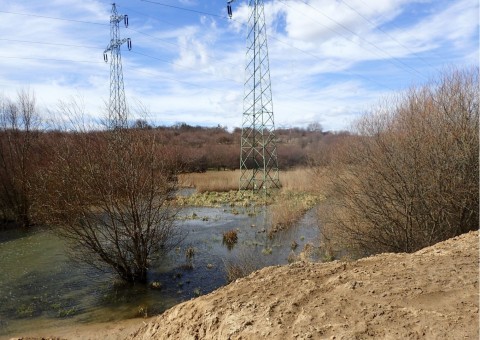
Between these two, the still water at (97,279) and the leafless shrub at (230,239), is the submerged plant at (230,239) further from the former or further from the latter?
the still water at (97,279)

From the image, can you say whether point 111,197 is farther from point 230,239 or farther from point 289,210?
point 289,210

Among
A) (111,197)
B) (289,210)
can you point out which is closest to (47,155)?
(111,197)

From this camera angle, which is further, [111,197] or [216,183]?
[216,183]

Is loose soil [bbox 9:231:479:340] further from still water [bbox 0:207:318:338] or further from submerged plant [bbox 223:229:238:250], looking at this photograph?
submerged plant [bbox 223:229:238:250]

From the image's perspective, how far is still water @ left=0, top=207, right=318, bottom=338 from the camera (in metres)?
8.50

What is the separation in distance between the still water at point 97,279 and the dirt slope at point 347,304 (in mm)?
3486

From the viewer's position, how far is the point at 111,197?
9.70 m

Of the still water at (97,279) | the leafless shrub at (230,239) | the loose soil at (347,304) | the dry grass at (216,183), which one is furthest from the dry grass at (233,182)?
the loose soil at (347,304)

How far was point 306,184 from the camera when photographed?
84.2 feet

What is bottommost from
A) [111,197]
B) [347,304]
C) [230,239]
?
[230,239]

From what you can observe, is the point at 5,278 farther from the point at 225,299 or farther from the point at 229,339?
the point at 229,339

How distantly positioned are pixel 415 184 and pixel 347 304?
640 cm

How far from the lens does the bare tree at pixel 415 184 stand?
9547mm

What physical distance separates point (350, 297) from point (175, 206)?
8.06 meters
